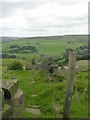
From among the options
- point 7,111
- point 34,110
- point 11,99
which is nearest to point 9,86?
point 11,99

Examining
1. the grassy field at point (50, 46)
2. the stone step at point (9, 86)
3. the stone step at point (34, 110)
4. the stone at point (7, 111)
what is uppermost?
the grassy field at point (50, 46)

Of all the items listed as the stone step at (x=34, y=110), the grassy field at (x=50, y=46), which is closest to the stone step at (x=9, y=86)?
the stone step at (x=34, y=110)

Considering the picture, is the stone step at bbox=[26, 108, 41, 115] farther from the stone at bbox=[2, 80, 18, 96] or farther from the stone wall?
the stone at bbox=[2, 80, 18, 96]

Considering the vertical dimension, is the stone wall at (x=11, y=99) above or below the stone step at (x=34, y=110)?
above

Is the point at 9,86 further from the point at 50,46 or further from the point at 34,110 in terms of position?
the point at 50,46

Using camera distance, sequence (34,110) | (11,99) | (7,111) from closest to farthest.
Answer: (7,111), (11,99), (34,110)

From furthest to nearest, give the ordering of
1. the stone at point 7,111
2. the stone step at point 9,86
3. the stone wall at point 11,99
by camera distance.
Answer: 1. the stone step at point 9,86
2. the stone wall at point 11,99
3. the stone at point 7,111

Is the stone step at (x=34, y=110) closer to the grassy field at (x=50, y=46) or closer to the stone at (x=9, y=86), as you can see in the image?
the stone at (x=9, y=86)

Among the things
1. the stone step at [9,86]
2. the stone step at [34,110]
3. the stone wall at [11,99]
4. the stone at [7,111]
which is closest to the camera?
the stone at [7,111]

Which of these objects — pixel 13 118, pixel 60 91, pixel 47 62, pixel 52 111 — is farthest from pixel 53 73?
pixel 13 118

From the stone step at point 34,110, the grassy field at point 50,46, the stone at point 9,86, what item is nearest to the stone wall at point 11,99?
the stone at point 9,86

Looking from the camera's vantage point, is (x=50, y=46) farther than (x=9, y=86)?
Yes

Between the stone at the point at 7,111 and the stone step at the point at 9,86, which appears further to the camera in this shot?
the stone step at the point at 9,86

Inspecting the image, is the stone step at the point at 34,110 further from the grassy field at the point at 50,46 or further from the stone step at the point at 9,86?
the grassy field at the point at 50,46
